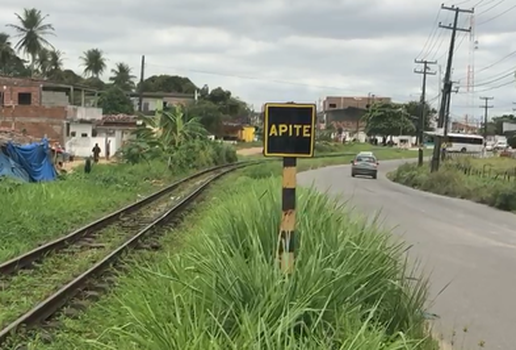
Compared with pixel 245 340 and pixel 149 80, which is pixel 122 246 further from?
pixel 149 80

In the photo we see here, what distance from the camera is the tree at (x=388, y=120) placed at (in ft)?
393

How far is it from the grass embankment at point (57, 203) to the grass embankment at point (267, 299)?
5723 mm

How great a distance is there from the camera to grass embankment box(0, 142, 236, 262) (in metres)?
14.6

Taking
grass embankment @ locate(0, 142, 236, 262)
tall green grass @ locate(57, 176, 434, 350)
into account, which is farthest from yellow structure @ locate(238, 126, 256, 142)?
tall green grass @ locate(57, 176, 434, 350)

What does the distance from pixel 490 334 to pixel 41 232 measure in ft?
31.7

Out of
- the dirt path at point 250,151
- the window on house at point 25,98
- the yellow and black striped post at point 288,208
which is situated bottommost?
the dirt path at point 250,151

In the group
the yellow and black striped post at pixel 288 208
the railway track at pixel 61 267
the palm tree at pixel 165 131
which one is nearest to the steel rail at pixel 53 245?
the railway track at pixel 61 267

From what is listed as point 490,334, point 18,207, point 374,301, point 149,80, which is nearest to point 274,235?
point 374,301

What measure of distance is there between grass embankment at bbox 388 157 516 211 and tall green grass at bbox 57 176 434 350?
25.0 meters

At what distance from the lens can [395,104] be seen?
124062mm

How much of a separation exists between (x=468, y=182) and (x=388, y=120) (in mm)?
83660

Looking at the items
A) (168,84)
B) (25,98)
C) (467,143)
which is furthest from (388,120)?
(25,98)

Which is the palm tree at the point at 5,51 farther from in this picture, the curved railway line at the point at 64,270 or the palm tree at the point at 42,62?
the curved railway line at the point at 64,270

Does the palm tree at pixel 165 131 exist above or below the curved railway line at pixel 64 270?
above
